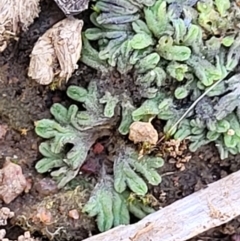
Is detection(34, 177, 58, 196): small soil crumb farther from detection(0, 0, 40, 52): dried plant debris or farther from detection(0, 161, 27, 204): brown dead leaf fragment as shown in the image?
detection(0, 0, 40, 52): dried plant debris

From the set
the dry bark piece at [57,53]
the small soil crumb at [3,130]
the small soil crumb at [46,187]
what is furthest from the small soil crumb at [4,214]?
the dry bark piece at [57,53]

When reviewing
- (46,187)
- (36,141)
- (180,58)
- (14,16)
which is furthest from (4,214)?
(180,58)

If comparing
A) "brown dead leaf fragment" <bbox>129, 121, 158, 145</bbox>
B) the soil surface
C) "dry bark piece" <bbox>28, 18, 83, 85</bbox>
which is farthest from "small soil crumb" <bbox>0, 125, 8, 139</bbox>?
"brown dead leaf fragment" <bbox>129, 121, 158, 145</bbox>

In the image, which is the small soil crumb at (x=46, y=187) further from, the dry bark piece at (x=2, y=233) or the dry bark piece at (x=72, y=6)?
the dry bark piece at (x=72, y=6)

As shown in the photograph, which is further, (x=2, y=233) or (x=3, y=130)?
(x=3, y=130)

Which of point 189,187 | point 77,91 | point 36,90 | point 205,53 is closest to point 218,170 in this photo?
point 189,187

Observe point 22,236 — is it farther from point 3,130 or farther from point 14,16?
point 14,16
